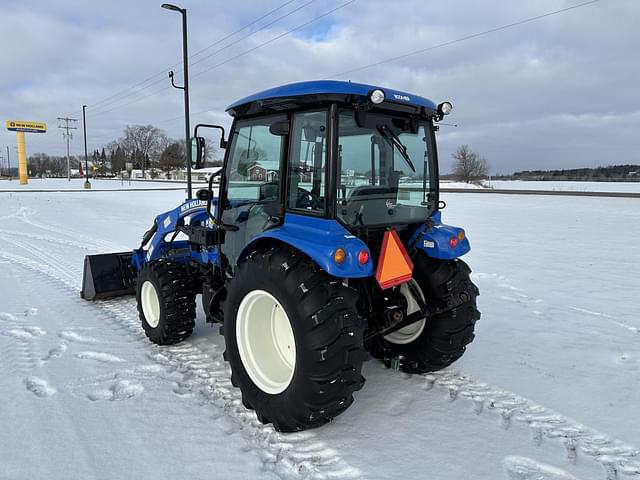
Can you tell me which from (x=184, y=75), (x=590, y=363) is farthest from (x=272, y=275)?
(x=184, y=75)

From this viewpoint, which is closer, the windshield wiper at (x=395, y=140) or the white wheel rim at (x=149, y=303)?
the windshield wiper at (x=395, y=140)

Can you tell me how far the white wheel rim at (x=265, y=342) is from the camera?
334cm

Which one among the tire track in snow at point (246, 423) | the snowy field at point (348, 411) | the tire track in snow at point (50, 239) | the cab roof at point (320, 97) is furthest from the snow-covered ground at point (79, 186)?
the cab roof at point (320, 97)

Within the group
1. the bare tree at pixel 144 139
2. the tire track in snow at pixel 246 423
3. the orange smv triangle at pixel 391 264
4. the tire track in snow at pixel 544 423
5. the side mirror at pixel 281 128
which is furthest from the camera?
the bare tree at pixel 144 139

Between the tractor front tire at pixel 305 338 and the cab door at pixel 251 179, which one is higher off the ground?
the cab door at pixel 251 179

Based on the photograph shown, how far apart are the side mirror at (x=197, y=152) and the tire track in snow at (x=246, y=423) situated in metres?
1.79

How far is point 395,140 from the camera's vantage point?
138 inches

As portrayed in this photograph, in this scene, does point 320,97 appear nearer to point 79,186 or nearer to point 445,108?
point 445,108

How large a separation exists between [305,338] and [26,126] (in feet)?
228

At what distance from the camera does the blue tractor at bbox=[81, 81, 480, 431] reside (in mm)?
2867

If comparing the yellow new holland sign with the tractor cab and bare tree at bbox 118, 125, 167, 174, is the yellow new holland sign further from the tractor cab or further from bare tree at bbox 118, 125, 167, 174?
the tractor cab

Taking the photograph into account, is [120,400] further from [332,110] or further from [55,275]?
[55,275]

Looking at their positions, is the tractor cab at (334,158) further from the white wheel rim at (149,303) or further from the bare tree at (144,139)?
the bare tree at (144,139)

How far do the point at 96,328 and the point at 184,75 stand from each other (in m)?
10.7
